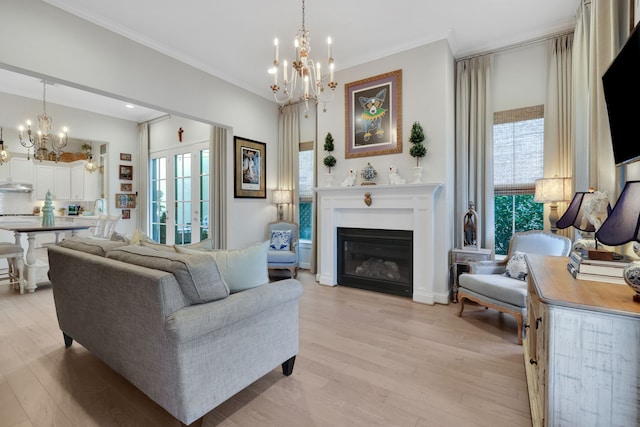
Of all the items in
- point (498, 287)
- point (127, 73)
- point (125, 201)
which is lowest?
point (498, 287)

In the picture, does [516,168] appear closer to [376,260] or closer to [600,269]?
[376,260]

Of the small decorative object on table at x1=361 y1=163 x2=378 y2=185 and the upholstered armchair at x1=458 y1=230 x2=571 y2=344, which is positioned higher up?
the small decorative object on table at x1=361 y1=163 x2=378 y2=185

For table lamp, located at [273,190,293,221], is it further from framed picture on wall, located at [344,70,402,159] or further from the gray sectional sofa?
the gray sectional sofa

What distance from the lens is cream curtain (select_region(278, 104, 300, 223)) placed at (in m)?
5.30

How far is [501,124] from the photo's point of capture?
3729 millimetres

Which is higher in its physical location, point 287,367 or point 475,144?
point 475,144

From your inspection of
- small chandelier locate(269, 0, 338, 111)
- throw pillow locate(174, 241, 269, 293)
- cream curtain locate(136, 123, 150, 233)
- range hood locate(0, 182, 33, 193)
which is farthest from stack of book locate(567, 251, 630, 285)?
range hood locate(0, 182, 33, 193)

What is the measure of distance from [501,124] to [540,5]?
1.23m

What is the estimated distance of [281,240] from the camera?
4926 millimetres

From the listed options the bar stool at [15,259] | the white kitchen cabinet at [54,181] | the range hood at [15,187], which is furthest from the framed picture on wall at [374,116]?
the range hood at [15,187]

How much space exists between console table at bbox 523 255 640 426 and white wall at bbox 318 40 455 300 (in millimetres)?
2403

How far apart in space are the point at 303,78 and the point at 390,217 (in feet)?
6.86

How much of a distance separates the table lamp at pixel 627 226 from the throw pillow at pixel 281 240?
4.09 m

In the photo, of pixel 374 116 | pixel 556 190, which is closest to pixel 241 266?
pixel 374 116
